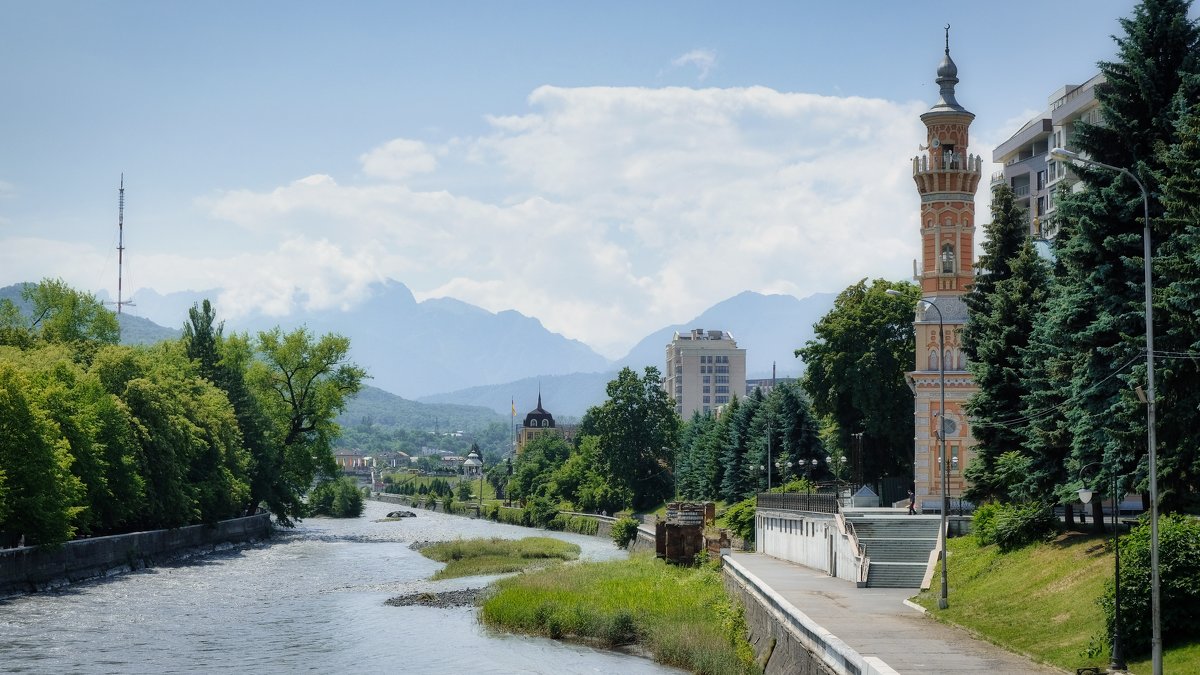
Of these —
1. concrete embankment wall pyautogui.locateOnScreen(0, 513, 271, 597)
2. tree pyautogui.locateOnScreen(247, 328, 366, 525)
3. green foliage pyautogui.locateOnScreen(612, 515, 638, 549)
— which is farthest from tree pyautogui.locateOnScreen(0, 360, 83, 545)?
green foliage pyautogui.locateOnScreen(612, 515, 638, 549)

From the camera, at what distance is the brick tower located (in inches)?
2445

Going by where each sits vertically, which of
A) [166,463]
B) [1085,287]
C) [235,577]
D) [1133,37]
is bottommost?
[235,577]

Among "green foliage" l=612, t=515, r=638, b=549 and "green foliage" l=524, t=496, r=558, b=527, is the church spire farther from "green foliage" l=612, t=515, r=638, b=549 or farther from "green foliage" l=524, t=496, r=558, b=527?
"green foliage" l=524, t=496, r=558, b=527

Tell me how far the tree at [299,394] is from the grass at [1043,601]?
67658 millimetres

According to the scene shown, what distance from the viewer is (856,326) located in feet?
250

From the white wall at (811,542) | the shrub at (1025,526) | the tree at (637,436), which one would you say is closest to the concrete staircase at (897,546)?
the white wall at (811,542)

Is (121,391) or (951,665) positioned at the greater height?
(121,391)

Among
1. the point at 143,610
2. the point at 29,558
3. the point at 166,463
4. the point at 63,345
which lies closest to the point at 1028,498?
the point at 143,610

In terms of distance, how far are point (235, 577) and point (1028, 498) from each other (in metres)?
40.6

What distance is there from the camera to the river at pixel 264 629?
129 feet

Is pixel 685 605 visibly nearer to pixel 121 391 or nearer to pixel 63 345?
pixel 121 391

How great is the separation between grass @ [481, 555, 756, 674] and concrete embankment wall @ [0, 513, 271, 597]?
19066 millimetres

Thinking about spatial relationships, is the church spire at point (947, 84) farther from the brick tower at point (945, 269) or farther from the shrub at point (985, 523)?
the shrub at point (985, 523)

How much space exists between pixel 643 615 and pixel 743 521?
34.2 metres
